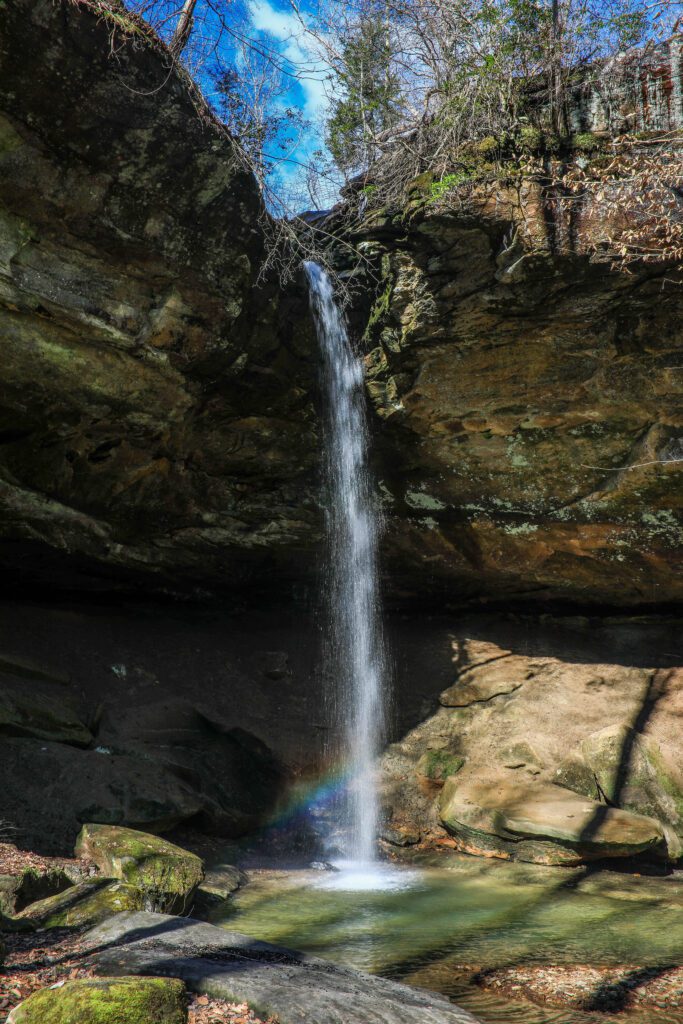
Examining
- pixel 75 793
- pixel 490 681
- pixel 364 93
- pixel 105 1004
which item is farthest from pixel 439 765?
pixel 364 93

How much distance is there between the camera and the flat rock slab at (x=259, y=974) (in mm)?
3318

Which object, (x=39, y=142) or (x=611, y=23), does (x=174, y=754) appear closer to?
(x=39, y=142)

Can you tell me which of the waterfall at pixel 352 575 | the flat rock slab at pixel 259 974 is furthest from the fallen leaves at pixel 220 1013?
the waterfall at pixel 352 575

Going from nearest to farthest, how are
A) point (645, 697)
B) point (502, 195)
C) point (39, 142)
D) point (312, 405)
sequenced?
point (39, 142) < point (502, 195) < point (312, 405) < point (645, 697)

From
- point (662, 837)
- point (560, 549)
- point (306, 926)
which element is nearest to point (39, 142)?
point (306, 926)

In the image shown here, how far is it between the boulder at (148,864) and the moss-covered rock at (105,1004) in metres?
2.11

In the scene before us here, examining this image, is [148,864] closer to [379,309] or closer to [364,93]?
[379,309]

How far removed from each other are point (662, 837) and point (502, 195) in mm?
6960

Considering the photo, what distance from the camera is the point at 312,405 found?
28.6 feet

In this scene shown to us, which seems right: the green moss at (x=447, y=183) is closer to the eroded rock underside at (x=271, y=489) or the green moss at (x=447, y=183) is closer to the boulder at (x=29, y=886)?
the eroded rock underside at (x=271, y=489)

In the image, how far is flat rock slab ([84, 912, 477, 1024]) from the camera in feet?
10.9

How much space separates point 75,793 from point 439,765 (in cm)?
474

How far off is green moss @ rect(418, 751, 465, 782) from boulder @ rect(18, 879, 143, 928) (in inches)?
207

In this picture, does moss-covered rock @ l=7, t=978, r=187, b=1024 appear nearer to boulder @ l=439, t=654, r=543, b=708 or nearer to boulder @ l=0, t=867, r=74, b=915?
boulder @ l=0, t=867, r=74, b=915
